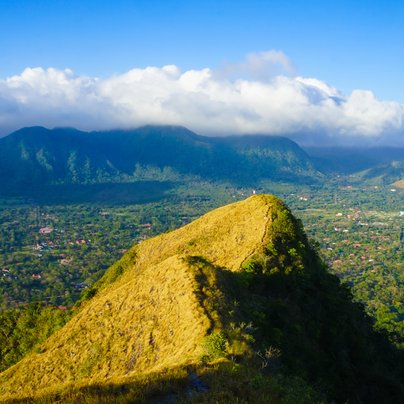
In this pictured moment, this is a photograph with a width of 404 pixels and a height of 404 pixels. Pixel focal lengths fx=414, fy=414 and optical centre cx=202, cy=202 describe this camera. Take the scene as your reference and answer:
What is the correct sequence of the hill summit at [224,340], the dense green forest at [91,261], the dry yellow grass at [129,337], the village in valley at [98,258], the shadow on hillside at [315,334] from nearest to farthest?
the hill summit at [224,340] < the dry yellow grass at [129,337] < the shadow on hillside at [315,334] < the dense green forest at [91,261] < the village in valley at [98,258]

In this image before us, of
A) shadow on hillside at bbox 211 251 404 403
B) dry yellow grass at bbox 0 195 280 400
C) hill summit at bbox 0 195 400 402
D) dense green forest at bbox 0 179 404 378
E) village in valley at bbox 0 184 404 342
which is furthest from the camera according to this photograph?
village in valley at bbox 0 184 404 342

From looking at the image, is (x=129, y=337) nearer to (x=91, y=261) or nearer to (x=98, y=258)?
(x=91, y=261)

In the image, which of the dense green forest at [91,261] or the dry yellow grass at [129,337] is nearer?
the dry yellow grass at [129,337]

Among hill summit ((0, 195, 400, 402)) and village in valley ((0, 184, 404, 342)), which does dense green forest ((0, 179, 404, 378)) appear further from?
hill summit ((0, 195, 400, 402))

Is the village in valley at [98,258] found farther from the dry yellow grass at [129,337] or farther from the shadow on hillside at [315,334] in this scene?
the dry yellow grass at [129,337]

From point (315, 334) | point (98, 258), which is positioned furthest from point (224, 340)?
point (98, 258)

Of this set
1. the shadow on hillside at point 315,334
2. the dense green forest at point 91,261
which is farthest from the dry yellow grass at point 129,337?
the dense green forest at point 91,261

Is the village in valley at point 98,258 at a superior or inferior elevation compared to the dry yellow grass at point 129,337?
inferior

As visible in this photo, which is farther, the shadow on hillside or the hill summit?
the shadow on hillside

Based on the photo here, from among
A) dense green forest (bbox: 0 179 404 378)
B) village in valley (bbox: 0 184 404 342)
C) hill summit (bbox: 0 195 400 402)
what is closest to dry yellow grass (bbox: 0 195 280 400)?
hill summit (bbox: 0 195 400 402)
